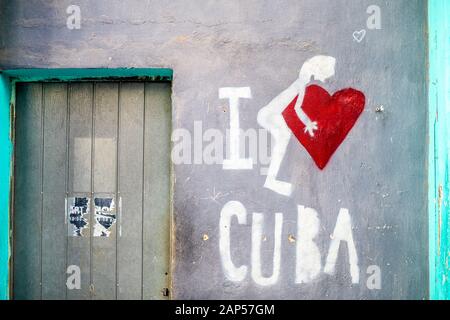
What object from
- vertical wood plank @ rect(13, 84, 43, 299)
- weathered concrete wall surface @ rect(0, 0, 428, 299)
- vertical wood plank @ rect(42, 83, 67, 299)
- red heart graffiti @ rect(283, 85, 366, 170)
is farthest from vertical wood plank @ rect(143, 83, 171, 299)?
red heart graffiti @ rect(283, 85, 366, 170)

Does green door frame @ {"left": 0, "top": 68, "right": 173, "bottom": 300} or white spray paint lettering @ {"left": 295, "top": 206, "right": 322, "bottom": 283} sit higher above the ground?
green door frame @ {"left": 0, "top": 68, "right": 173, "bottom": 300}

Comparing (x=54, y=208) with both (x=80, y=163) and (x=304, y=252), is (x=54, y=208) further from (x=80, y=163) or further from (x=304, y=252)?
(x=304, y=252)

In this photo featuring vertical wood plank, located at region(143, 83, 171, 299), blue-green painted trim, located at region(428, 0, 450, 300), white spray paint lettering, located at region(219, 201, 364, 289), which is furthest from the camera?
vertical wood plank, located at region(143, 83, 171, 299)

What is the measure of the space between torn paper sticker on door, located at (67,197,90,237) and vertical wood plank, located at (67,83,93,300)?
24 millimetres

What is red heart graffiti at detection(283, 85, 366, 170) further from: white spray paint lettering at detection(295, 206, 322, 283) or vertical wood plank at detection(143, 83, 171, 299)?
vertical wood plank at detection(143, 83, 171, 299)

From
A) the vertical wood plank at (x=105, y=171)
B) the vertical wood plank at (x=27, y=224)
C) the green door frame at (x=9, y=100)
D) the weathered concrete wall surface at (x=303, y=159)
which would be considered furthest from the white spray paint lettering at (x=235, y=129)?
the vertical wood plank at (x=27, y=224)

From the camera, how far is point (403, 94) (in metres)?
2.72

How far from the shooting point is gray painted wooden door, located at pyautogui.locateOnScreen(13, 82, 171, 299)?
113 inches

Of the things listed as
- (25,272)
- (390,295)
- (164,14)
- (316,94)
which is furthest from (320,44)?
(25,272)

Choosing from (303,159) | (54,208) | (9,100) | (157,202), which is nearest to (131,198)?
(157,202)

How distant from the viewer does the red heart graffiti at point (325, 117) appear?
107 inches

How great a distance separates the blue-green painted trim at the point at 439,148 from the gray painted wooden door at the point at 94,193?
5.01ft

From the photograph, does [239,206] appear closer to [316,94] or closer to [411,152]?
[316,94]

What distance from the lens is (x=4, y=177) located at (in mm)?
2820
